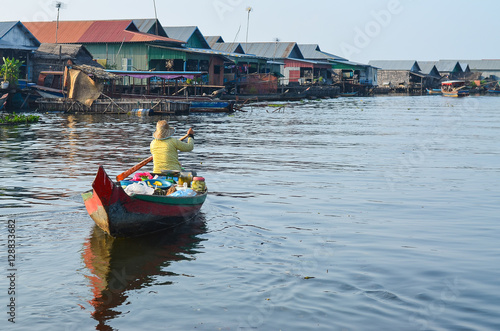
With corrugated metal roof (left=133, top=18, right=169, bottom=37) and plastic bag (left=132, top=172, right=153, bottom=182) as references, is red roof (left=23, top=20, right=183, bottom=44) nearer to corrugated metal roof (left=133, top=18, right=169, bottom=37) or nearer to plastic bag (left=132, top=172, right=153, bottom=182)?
corrugated metal roof (left=133, top=18, right=169, bottom=37)

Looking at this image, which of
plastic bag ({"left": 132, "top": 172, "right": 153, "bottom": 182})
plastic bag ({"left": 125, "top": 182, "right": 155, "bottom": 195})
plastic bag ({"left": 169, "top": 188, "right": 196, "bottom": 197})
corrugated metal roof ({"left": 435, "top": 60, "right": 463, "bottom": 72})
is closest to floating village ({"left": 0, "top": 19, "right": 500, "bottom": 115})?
corrugated metal roof ({"left": 435, "top": 60, "right": 463, "bottom": 72})

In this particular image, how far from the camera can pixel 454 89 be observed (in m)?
77.4

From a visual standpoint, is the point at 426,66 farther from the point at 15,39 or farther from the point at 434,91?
the point at 15,39

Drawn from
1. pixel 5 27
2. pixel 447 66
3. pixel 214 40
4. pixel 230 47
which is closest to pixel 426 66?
pixel 447 66

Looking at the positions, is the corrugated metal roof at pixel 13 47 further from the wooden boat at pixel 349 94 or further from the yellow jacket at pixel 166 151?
the wooden boat at pixel 349 94

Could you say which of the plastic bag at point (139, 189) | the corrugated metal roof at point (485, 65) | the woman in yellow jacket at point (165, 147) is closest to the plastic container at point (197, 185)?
the woman in yellow jacket at point (165, 147)

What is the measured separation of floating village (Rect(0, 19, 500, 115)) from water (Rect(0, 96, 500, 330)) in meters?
18.4

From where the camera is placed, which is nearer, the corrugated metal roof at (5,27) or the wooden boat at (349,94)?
the corrugated metal roof at (5,27)

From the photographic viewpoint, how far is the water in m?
5.88

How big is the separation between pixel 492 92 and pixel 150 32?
7263 cm

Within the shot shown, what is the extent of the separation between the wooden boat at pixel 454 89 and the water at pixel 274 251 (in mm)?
63412

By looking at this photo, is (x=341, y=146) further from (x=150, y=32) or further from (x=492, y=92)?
(x=492, y=92)

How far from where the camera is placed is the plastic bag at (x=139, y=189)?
8.64m

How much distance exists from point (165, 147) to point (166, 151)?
7 centimetres
